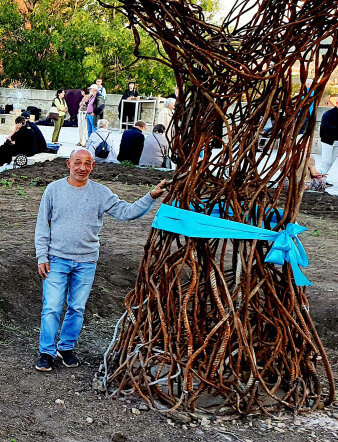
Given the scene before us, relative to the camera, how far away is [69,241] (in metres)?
4.99

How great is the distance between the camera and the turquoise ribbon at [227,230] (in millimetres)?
4270

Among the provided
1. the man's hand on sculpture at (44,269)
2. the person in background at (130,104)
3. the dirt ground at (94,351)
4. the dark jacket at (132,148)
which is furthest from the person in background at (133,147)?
the man's hand on sculpture at (44,269)

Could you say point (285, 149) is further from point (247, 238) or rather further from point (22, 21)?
point (22, 21)

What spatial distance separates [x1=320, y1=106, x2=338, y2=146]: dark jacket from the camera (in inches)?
571

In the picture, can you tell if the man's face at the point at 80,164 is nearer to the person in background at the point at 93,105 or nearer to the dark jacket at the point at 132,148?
the dark jacket at the point at 132,148

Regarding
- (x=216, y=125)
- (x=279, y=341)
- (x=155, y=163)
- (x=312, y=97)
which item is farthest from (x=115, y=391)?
(x=155, y=163)

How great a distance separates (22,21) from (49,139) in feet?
43.9

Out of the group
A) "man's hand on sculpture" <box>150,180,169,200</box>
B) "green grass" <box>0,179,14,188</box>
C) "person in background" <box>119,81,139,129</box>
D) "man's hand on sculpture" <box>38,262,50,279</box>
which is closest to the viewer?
"man's hand on sculpture" <box>150,180,169,200</box>

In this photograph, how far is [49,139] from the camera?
68.6 feet

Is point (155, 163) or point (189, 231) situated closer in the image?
point (189, 231)

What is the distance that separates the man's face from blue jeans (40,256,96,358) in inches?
22.4

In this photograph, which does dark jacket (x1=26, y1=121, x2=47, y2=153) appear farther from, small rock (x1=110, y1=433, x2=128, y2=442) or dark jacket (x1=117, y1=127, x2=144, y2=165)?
small rock (x1=110, y1=433, x2=128, y2=442)

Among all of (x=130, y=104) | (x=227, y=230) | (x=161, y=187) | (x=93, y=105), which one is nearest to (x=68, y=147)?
(x=93, y=105)

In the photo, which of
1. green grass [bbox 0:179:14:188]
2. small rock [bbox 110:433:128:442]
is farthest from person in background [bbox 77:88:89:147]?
small rock [bbox 110:433:128:442]
